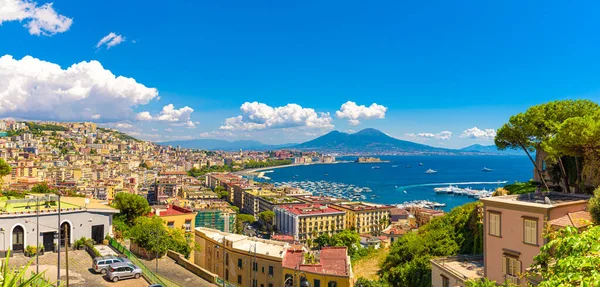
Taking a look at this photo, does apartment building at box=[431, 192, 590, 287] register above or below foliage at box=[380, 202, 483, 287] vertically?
above

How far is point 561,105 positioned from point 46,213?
20.0m

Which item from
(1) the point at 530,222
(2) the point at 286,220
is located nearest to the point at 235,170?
(2) the point at 286,220

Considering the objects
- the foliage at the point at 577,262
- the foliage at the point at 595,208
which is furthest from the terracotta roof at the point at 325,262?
the foliage at the point at 577,262

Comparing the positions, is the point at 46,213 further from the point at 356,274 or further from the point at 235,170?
the point at 235,170

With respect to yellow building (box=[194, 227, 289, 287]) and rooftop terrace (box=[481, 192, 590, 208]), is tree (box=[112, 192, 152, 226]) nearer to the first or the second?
A: yellow building (box=[194, 227, 289, 287])

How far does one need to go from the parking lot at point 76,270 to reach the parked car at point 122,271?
0.46 feet

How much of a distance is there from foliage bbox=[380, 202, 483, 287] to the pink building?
11.6ft

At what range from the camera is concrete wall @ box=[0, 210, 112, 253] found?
49.2 feet

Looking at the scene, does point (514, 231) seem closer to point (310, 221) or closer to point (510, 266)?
point (510, 266)

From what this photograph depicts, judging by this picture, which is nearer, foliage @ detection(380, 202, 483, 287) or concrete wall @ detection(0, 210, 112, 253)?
concrete wall @ detection(0, 210, 112, 253)

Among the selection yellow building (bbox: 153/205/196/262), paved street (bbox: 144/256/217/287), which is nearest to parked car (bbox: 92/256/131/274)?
paved street (bbox: 144/256/217/287)

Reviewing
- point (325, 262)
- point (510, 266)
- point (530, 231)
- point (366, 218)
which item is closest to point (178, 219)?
point (325, 262)

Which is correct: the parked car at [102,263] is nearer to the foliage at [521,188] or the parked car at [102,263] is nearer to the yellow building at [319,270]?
the yellow building at [319,270]

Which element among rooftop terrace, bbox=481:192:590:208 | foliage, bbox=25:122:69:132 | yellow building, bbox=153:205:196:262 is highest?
foliage, bbox=25:122:69:132
